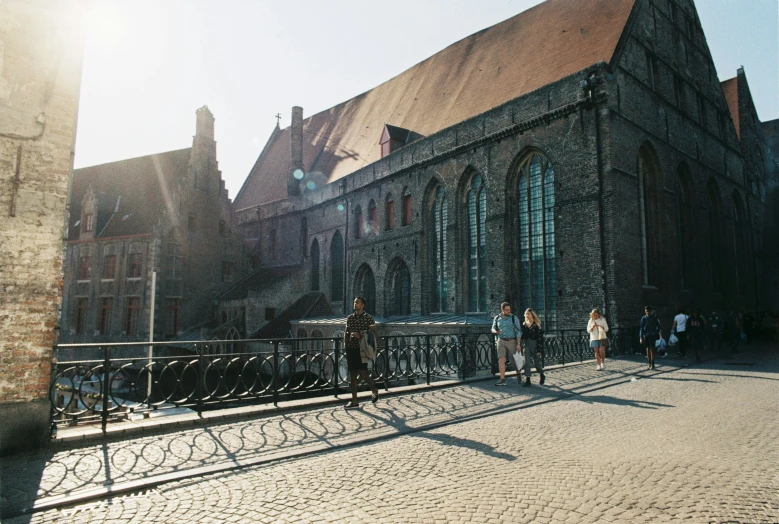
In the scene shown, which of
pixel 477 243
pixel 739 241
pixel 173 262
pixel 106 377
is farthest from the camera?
pixel 173 262

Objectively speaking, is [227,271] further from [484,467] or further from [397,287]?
[484,467]

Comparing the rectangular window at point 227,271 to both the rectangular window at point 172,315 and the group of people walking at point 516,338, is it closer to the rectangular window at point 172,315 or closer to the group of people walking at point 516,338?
the rectangular window at point 172,315

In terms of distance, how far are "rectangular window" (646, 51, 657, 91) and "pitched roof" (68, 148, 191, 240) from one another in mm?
24027

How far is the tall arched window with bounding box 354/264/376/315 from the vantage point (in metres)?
26.9

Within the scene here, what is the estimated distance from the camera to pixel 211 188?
2952 cm

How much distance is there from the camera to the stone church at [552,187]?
1653 centimetres

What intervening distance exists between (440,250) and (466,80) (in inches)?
338

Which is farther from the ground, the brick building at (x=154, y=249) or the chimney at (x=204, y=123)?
the chimney at (x=204, y=123)

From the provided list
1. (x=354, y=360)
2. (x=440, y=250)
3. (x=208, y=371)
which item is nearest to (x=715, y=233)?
(x=440, y=250)

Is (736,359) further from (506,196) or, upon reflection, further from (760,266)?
(760,266)

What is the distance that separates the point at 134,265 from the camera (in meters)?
27.1

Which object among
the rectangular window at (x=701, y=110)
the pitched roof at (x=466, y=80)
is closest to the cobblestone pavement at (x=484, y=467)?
the pitched roof at (x=466, y=80)

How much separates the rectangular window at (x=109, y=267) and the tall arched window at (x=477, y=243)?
20.2 m

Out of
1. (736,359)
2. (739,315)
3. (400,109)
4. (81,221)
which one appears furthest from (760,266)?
(81,221)
